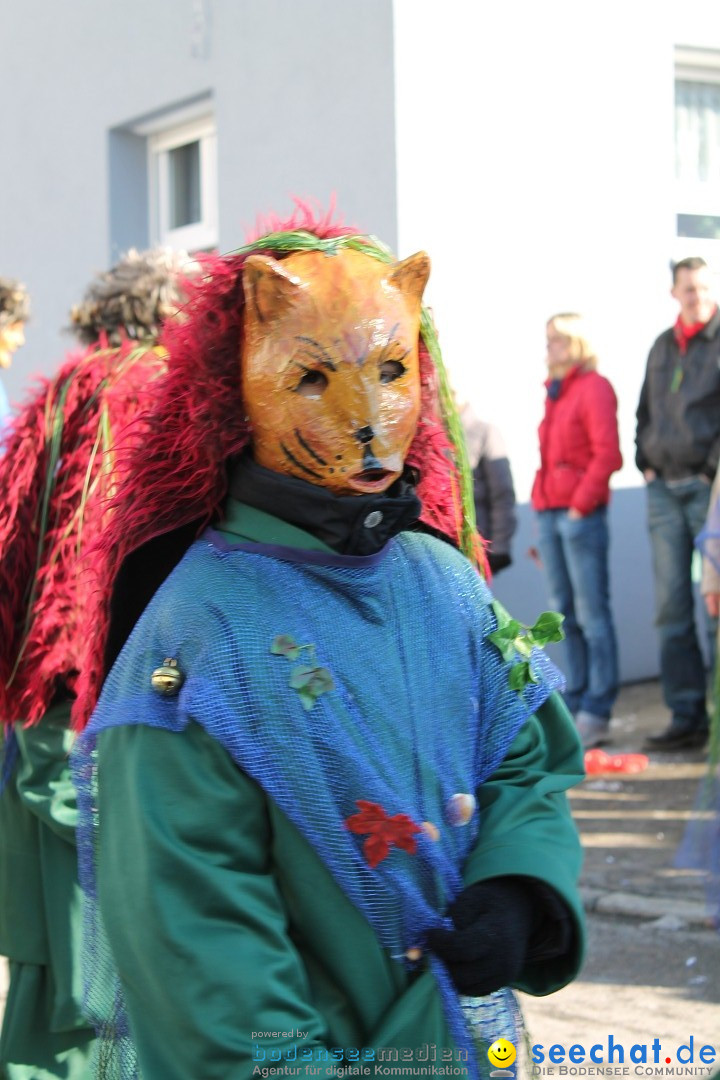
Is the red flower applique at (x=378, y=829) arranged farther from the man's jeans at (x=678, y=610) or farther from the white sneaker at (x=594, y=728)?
the white sneaker at (x=594, y=728)

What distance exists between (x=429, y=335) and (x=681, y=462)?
4.16 meters

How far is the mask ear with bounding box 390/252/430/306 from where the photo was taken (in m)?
1.85

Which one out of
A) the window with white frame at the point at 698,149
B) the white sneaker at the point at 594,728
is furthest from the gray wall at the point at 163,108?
the white sneaker at the point at 594,728

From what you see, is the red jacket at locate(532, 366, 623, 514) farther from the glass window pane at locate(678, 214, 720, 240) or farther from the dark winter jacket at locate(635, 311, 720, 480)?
the glass window pane at locate(678, 214, 720, 240)

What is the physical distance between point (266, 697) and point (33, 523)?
1483 millimetres

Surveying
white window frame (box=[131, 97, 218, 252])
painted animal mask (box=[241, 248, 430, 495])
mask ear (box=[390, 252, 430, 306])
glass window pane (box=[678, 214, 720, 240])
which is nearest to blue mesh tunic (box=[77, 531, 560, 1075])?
painted animal mask (box=[241, 248, 430, 495])

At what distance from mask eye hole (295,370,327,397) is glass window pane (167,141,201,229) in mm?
7077

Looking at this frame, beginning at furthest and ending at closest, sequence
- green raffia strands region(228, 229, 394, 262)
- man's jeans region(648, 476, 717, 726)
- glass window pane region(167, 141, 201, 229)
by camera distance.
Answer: glass window pane region(167, 141, 201, 229), man's jeans region(648, 476, 717, 726), green raffia strands region(228, 229, 394, 262)

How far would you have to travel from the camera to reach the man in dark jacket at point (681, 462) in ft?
19.3

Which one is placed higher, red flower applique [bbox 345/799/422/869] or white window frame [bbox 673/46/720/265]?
white window frame [bbox 673/46/720/265]

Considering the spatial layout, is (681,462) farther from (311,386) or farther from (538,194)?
(311,386)

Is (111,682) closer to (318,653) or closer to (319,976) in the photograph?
(318,653)

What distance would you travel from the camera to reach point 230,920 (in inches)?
61.3

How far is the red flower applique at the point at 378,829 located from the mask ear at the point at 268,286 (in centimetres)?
67
